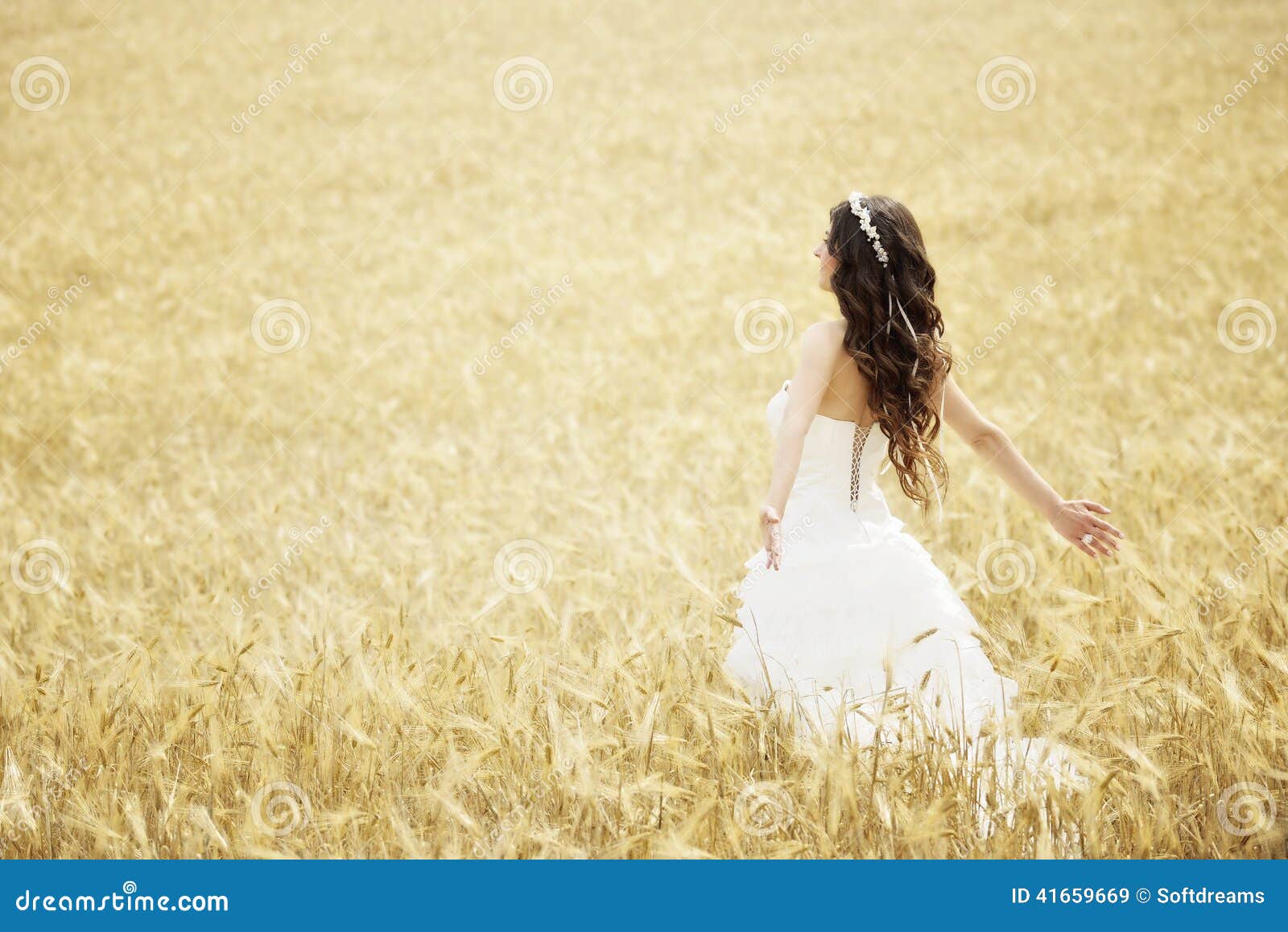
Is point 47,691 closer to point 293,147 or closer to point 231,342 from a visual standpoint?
point 231,342

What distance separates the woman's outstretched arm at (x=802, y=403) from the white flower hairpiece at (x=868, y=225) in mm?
238

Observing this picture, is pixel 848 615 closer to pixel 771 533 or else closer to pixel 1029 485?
pixel 771 533

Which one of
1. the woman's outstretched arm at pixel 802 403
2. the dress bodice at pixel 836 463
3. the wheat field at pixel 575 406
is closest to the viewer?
the wheat field at pixel 575 406

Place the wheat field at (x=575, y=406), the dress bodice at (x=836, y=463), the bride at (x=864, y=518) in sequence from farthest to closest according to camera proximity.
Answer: the dress bodice at (x=836, y=463)
the bride at (x=864, y=518)
the wheat field at (x=575, y=406)

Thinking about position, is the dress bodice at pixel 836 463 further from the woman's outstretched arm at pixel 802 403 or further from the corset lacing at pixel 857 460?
the woman's outstretched arm at pixel 802 403

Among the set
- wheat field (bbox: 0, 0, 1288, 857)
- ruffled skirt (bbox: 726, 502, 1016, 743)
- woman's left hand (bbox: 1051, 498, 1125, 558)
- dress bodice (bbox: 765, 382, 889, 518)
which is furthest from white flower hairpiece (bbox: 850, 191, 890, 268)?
wheat field (bbox: 0, 0, 1288, 857)

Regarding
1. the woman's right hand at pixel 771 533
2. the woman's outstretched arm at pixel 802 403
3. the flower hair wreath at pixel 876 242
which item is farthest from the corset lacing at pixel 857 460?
the woman's right hand at pixel 771 533

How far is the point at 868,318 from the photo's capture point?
104 inches

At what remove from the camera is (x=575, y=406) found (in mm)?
8172

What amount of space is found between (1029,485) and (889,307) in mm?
725

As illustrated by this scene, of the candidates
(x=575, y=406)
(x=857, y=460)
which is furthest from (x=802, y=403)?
(x=575, y=406)

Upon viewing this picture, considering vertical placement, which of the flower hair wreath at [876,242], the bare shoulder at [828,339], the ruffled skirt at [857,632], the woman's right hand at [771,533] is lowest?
the ruffled skirt at [857,632]

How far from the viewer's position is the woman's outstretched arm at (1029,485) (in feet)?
9.22

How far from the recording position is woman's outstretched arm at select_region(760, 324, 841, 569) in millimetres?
2525
